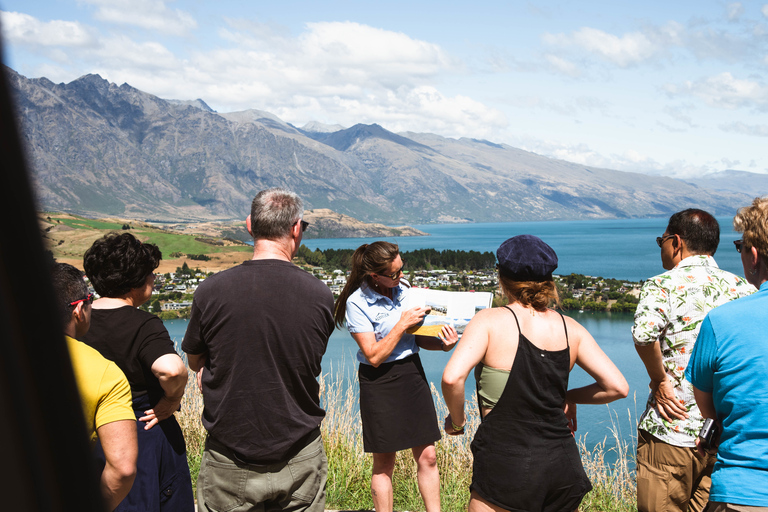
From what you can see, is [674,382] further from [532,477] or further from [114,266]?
[114,266]

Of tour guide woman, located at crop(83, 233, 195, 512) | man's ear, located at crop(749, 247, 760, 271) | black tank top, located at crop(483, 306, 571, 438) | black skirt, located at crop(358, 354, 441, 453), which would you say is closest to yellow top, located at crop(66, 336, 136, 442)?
tour guide woman, located at crop(83, 233, 195, 512)

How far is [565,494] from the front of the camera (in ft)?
7.37

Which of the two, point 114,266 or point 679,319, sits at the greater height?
point 114,266

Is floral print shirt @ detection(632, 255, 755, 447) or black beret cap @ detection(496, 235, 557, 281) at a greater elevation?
black beret cap @ detection(496, 235, 557, 281)

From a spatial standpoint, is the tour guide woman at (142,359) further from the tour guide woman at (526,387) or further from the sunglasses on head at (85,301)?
the tour guide woman at (526,387)

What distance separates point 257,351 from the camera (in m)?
2.33

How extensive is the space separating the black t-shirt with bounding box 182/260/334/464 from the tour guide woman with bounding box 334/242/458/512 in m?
0.80

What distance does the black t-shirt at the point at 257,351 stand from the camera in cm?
232

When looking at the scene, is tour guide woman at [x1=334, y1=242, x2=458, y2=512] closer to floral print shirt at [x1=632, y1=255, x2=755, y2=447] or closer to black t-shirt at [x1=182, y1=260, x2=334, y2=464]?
black t-shirt at [x1=182, y1=260, x2=334, y2=464]

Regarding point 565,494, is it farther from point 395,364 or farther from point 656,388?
point 395,364

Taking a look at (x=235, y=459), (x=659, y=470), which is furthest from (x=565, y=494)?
(x=235, y=459)

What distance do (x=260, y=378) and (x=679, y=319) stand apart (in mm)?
2169

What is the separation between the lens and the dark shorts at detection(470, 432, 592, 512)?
2.20 meters

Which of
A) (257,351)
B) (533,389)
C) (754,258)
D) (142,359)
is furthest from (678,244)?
(142,359)
